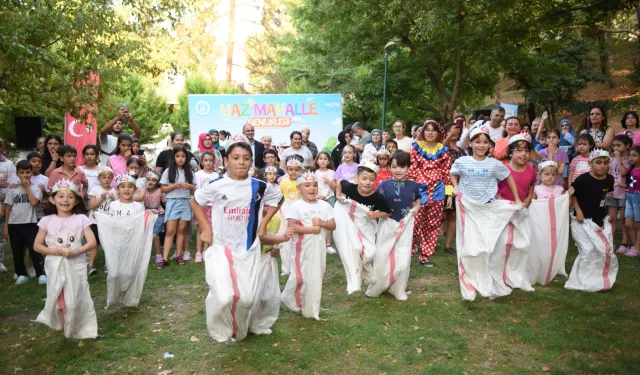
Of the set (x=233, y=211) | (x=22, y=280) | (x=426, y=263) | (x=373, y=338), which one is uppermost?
(x=233, y=211)

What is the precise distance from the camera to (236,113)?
753 inches

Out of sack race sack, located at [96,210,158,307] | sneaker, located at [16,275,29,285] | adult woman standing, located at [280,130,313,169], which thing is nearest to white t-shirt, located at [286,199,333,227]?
sack race sack, located at [96,210,158,307]

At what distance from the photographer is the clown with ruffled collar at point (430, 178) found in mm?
8344

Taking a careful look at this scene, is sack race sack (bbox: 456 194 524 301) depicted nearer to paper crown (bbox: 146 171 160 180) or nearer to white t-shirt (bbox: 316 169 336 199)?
white t-shirt (bbox: 316 169 336 199)

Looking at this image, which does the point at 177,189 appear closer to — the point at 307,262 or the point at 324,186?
the point at 324,186

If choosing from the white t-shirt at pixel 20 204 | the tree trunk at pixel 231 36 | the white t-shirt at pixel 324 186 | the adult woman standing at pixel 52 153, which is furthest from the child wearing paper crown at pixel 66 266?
the tree trunk at pixel 231 36

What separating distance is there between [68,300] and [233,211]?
70.5 inches

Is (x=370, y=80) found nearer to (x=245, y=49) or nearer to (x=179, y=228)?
(x=179, y=228)

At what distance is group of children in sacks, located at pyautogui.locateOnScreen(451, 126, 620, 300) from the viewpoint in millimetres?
6328

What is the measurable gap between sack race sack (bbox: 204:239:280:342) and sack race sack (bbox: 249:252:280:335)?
10cm

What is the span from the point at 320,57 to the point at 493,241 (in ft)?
61.6

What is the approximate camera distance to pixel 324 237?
6.73 m

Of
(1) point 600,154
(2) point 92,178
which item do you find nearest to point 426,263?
(1) point 600,154

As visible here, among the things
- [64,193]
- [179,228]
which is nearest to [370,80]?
[179,228]
